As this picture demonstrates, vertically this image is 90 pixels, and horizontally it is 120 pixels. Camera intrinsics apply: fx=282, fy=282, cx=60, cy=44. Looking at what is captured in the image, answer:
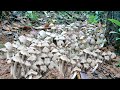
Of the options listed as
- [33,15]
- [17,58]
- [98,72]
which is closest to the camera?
[17,58]

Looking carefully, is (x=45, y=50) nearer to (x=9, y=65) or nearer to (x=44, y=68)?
(x=44, y=68)

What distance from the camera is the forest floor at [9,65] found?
184 cm

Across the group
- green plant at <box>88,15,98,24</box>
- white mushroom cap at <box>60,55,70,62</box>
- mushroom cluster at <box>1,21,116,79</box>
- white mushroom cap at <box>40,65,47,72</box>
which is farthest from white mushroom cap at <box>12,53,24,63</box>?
green plant at <box>88,15,98,24</box>

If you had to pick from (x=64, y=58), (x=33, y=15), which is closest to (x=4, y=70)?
(x=64, y=58)

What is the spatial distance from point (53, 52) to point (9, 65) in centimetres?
32

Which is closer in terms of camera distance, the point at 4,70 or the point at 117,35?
the point at 4,70

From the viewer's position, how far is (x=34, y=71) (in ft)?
5.54

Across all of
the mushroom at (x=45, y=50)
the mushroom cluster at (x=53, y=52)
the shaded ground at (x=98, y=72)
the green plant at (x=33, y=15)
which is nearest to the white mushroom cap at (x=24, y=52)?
the mushroom cluster at (x=53, y=52)

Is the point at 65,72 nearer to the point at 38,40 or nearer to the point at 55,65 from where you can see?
the point at 55,65

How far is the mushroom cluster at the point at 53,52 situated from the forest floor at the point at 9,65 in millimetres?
51

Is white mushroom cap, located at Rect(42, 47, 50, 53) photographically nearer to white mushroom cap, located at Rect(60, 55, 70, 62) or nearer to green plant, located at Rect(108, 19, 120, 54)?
white mushroom cap, located at Rect(60, 55, 70, 62)

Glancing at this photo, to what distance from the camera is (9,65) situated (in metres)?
1.86
